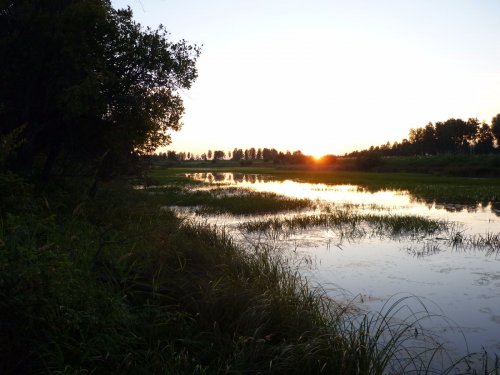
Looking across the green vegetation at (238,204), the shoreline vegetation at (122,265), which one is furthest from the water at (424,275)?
the green vegetation at (238,204)

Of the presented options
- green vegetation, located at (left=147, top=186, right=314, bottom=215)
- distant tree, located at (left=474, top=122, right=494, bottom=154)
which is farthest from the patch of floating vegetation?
distant tree, located at (left=474, top=122, right=494, bottom=154)

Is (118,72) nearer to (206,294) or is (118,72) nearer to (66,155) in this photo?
(66,155)

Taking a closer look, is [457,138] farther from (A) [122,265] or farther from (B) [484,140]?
(A) [122,265]

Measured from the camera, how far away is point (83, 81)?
1504cm

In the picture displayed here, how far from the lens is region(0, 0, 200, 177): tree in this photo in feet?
50.7

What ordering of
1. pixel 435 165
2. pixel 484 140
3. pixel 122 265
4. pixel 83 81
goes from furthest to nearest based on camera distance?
pixel 484 140 < pixel 435 165 < pixel 83 81 < pixel 122 265

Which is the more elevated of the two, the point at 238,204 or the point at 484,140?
→ the point at 484,140

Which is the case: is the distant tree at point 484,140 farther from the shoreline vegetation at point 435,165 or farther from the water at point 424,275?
the water at point 424,275

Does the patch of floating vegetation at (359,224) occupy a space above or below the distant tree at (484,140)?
below

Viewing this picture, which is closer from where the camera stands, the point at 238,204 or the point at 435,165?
the point at 238,204

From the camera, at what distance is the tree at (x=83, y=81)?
15.5 m

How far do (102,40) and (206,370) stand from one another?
15494 millimetres

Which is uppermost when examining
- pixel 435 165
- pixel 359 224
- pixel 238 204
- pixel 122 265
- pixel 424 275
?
pixel 435 165

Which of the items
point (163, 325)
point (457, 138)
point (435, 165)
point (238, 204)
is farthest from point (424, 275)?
point (457, 138)
